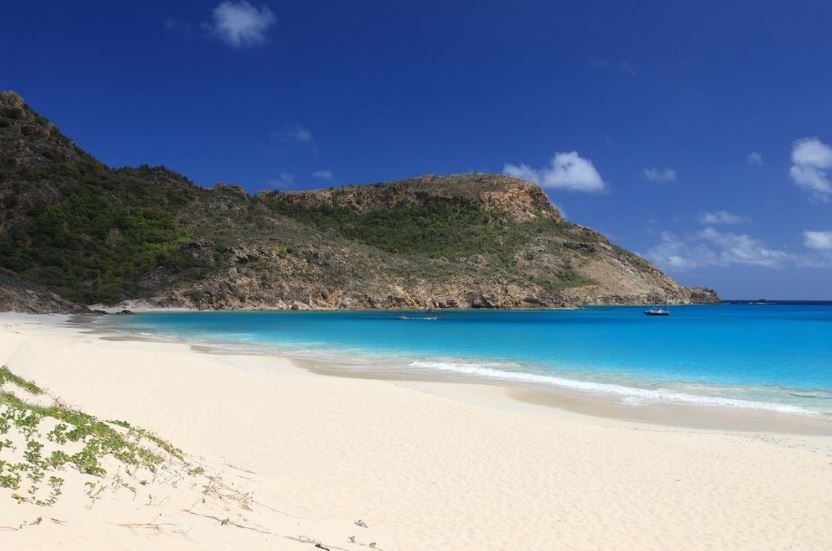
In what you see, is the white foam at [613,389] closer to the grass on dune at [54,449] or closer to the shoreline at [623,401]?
the shoreline at [623,401]

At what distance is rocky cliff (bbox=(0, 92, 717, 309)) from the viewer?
8250cm

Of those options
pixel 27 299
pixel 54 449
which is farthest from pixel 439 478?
pixel 27 299

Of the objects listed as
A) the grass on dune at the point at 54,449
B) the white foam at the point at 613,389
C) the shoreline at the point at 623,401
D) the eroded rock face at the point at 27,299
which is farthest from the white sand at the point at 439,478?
the eroded rock face at the point at 27,299

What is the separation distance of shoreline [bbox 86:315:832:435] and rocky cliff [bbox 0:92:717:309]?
6538 centimetres

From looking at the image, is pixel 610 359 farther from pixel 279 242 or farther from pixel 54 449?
pixel 279 242

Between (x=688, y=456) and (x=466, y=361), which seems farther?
(x=466, y=361)

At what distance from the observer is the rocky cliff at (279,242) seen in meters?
82.5

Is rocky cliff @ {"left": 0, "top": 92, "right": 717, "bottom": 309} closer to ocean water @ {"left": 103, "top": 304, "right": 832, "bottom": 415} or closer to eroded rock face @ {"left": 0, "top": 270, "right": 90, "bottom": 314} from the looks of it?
eroded rock face @ {"left": 0, "top": 270, "right": 90, "bottom": 314}

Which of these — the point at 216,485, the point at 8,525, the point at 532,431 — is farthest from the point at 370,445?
the point at 8,525

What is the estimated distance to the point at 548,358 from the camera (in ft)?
100

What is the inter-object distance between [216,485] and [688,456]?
29.4 ft

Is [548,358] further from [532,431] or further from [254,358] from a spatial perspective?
[532,431]

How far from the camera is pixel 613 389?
67.4 feet

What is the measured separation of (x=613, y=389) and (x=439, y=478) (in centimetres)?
1284
